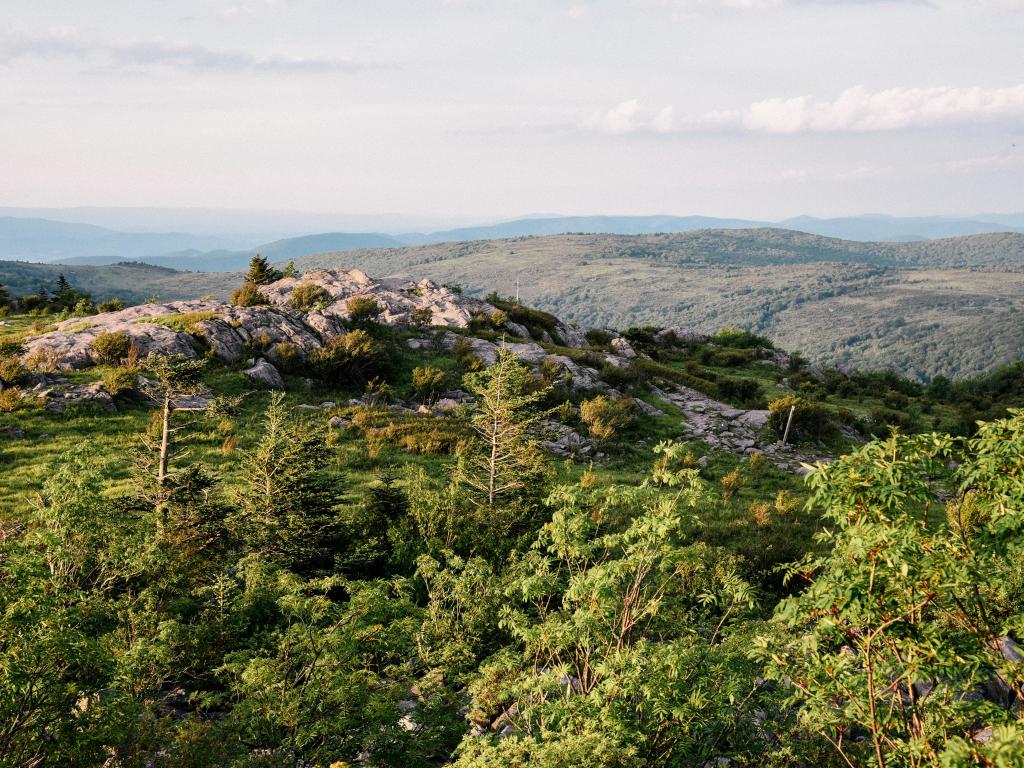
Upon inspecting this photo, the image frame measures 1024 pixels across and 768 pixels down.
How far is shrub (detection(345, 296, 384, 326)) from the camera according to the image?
1203 inches

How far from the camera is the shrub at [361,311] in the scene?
30547mm

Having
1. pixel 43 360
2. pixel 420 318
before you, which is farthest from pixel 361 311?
pixel 43 360

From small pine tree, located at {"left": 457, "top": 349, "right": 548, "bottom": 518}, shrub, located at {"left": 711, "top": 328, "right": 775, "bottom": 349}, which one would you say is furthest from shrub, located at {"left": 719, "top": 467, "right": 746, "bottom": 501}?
shrub, located at {"left": 711, "top": 328, "right": 775, "bottom": 349}

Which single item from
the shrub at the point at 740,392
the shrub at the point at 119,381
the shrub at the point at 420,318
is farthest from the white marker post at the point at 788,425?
the shrub at the point at 119,381

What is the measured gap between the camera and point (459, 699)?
9102 millimetres

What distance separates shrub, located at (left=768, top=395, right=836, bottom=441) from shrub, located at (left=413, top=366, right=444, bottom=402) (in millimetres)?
14187

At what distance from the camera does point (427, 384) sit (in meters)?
25.1

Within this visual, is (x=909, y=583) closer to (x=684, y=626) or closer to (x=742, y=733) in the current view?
(x=742, y=733)

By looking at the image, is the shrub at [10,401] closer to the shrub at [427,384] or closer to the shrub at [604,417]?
the shrub at [427,384]

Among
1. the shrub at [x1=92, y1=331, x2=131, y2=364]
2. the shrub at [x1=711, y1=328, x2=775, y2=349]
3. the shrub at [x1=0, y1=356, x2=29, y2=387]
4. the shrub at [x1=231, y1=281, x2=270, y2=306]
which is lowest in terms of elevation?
the shrub at [x1=711, y1=328, x2=775, y2=349]

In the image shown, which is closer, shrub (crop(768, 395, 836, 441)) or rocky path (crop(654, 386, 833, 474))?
rocky path (crop(654, 386, 833, 474))

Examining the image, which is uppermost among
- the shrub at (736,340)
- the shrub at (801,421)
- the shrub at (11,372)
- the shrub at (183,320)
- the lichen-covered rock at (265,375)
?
the shrub at (183,320)

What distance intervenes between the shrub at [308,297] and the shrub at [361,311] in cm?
304

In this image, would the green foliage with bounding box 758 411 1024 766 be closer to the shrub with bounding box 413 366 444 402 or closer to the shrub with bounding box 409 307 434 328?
the shrub with bounding box 413 366 444 402
